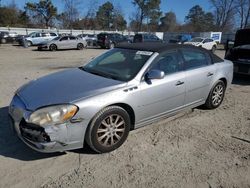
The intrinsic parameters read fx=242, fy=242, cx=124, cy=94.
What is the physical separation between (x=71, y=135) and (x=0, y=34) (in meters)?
32.1

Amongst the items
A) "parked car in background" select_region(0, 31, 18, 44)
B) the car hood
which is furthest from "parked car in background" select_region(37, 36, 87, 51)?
the car hood

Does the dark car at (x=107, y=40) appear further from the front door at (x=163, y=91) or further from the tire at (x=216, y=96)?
the front door at (x=163, y=91)

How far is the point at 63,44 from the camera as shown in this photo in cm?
2247

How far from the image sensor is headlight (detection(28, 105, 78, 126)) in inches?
118

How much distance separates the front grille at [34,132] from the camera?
9.80 feet

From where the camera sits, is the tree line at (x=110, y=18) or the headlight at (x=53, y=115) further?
the tree line at (x=110, y=18)

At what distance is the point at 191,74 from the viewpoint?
14.6ft

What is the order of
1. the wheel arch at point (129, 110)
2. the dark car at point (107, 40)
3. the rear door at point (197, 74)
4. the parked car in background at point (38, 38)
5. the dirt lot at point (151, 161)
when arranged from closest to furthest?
the dirt lot at point (151, 161)
the wheel arch at point (129, 110)
the rear door at point (197, 74)
the dark car at point (107, 40)
the parked car in background at point (38, 38)

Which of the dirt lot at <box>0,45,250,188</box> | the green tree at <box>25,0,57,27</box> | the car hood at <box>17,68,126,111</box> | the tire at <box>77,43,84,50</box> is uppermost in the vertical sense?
the green tree at <box>25,0,57,27</box>

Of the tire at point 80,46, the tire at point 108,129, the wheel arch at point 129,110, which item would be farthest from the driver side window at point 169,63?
the tire at point 80,46

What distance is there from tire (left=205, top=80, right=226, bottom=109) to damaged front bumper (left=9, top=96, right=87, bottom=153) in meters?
3.05

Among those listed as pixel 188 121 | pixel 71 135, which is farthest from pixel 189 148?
pixel 71 135

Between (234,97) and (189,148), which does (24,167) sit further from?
(234,97)

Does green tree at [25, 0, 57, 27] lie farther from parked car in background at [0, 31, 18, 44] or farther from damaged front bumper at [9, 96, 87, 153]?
damaged front bumper at [9, 96, 87, 153]
